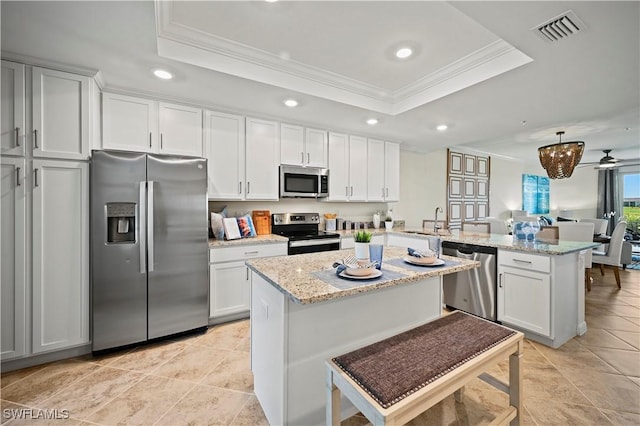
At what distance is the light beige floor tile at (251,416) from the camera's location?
1582 millimetres

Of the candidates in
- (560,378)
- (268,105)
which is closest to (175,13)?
(268,105)

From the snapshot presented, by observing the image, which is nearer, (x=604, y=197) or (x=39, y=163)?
(x=39, y=163)

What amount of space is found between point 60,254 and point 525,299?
13.4 feet

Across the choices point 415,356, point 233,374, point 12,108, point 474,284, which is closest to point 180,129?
point 12,108

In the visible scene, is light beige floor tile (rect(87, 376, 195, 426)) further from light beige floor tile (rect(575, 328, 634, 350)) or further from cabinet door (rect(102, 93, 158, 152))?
light beige floor tile (rect(575, 328, 634, 350))

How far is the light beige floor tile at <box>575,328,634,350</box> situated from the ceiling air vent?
2.63 metres

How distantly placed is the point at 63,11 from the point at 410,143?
436 cm

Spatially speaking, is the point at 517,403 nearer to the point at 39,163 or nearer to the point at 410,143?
the point at 39,163

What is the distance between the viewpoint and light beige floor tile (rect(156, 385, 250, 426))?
5.25 feet

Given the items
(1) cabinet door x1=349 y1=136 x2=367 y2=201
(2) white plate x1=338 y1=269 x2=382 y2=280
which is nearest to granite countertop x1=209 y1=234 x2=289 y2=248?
(1) cabinet door x1=349 y1=136 x2=367 y2=201

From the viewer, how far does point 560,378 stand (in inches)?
78.6

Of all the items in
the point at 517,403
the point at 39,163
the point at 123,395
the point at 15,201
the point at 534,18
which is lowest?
the point at 123,395

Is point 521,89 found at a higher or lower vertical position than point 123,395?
higher

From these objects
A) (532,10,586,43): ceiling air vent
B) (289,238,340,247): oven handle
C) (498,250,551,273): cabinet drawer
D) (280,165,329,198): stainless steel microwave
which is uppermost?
(532,10,586,43): ceiling air vent
